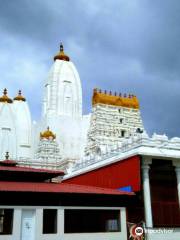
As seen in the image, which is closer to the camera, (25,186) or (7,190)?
(7,190)

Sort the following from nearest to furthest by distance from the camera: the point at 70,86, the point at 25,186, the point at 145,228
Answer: the point at 25,186, the point at 145,228, the point at 70,86

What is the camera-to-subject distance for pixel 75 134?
7138cm

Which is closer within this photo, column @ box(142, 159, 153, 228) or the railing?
column @ box(142, 159, 153, 228)

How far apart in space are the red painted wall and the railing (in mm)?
2808

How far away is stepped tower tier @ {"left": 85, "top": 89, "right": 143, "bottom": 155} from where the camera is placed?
212 ft

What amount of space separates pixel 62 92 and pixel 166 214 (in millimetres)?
47740

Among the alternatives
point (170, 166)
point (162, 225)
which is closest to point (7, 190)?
point (162, 225)

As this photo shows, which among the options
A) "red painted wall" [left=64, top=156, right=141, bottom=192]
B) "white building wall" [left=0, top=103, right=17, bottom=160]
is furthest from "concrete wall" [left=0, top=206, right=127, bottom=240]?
"white building wall" [left=0, top=103, right=17, bottom=160]

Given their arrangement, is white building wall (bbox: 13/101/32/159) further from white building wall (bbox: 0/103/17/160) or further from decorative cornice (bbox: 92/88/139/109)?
decorative cornice (bbox: 92/88/139/109)

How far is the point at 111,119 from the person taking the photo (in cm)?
6725

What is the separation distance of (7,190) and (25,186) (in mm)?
2442

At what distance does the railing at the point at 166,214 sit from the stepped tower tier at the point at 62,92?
145ft

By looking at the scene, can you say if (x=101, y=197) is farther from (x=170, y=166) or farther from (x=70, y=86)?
(x=70, y=86)

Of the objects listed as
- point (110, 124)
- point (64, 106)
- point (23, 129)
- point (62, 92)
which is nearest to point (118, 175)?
point (110, 124)
